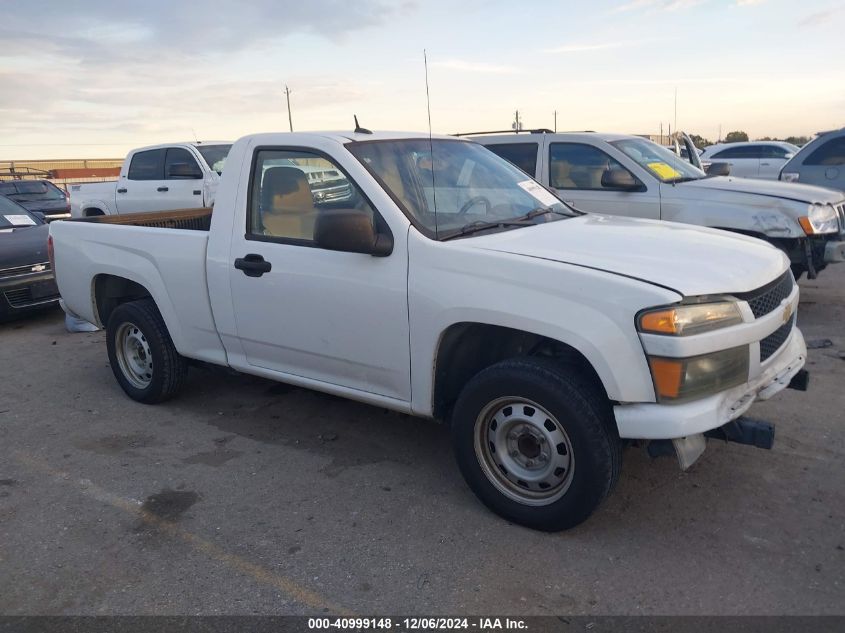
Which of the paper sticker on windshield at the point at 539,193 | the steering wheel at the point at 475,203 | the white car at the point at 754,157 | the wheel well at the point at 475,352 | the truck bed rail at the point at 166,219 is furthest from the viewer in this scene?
the white car at the point at 754,157

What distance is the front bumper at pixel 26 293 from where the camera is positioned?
25.8 ft

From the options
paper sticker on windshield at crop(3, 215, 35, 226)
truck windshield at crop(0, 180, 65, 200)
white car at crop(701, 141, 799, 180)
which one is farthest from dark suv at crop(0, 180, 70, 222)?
white car at crop(701, 141, 799, 180)

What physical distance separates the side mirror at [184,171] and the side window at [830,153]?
903 cm

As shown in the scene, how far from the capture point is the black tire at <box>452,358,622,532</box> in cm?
311

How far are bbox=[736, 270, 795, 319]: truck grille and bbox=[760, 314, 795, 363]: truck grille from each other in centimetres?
13

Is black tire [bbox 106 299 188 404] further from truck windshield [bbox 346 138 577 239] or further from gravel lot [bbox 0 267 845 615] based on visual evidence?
truck windshield [bbox 346 138 577 239]

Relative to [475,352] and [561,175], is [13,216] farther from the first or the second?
[475,352]

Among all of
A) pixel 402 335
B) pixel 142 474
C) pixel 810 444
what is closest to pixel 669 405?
pixel 402 335

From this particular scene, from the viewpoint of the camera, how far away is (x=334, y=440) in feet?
Answer: 15.0

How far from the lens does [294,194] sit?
166 inches

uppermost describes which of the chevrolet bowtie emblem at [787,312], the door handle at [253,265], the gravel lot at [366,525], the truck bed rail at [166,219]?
the truck bed rail at [166,219]

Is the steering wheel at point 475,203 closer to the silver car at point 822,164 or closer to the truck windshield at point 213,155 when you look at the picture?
the silver car at point 822,164

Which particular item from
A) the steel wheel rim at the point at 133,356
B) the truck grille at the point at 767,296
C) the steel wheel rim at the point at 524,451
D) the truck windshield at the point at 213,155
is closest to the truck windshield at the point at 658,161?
the truck grille at the point at 767,296

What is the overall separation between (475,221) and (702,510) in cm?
187
